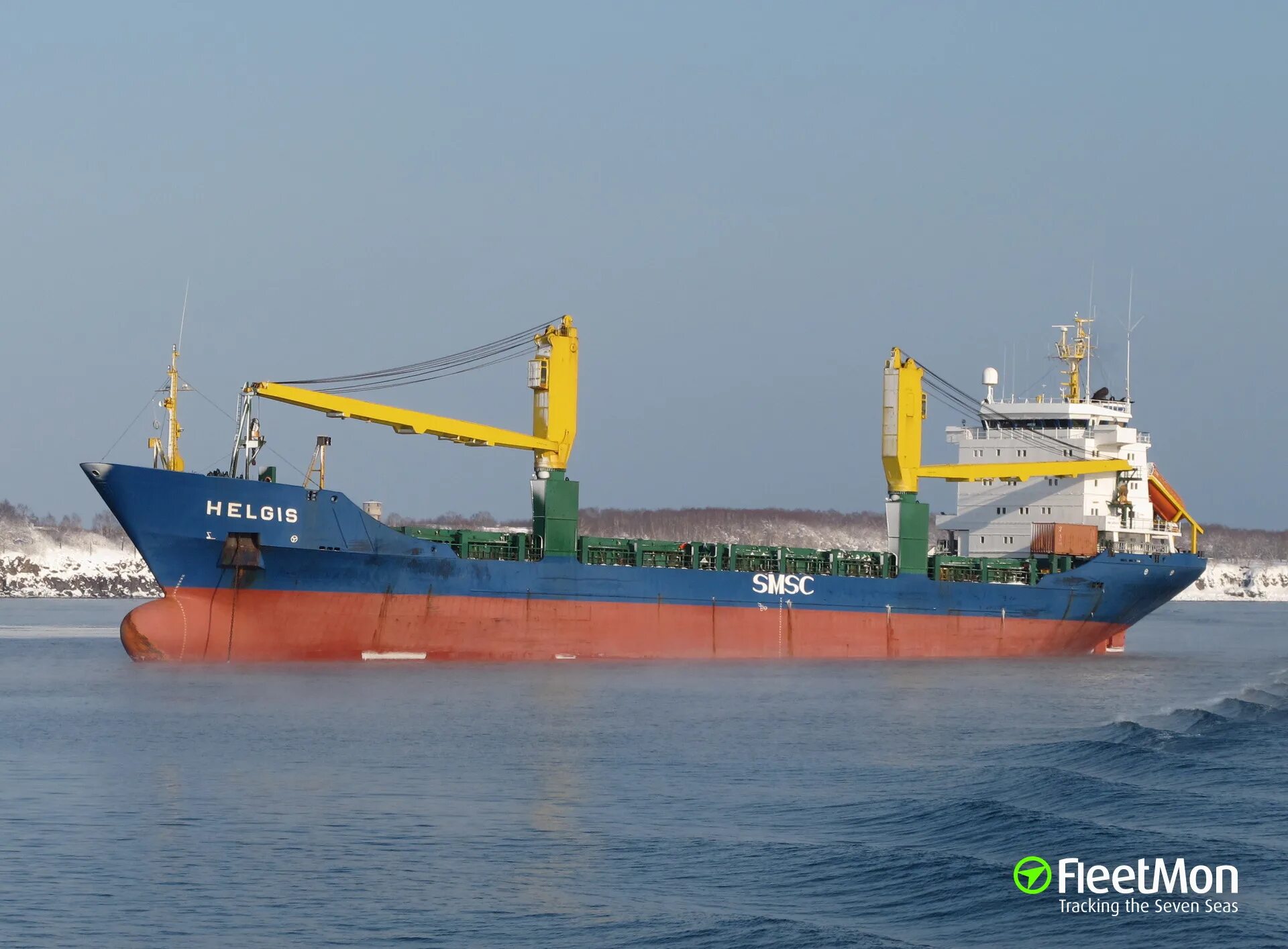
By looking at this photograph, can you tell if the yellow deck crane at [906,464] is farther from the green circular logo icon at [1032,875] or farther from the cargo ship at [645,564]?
the green circular logo icon at [1032,875]

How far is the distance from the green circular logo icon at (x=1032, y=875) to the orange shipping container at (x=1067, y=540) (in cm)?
2586

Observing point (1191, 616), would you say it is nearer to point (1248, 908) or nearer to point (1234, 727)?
point (1234, 727)

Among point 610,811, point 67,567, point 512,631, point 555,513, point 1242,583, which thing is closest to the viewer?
point 610,811

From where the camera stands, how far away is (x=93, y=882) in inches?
463

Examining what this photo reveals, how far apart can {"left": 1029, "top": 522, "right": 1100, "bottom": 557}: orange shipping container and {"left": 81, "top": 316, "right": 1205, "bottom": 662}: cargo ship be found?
5 cm

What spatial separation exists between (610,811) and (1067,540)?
994 inches

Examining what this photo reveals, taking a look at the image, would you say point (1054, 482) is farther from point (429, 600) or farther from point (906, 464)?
point (429, 600)

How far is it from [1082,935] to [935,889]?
4.56 ft

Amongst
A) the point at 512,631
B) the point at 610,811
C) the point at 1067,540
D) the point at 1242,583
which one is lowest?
the point at 610,811

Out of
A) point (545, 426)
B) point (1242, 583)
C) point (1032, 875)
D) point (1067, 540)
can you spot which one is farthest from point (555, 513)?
point (1242, 583)

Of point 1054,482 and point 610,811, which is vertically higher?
point 1054,482

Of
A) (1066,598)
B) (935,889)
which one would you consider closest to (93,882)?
(935,889)

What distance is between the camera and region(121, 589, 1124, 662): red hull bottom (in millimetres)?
27578

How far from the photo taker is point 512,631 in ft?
97.6
